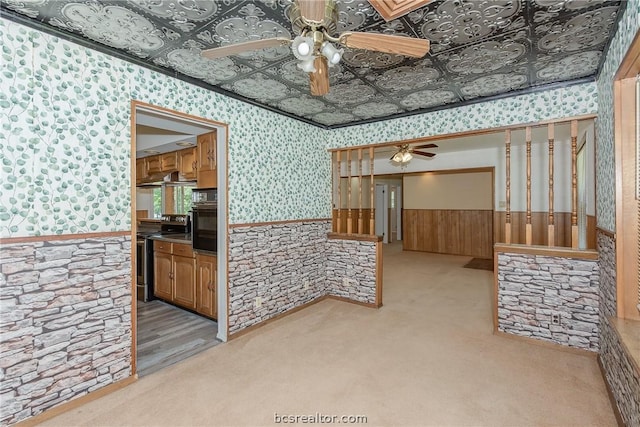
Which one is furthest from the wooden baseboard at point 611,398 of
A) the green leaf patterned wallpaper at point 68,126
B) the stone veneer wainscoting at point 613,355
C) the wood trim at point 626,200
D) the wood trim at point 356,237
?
the green leaf patterned wallpaper at point 68,126

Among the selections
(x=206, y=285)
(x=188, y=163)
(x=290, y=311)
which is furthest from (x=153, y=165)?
(x=290, y=311)

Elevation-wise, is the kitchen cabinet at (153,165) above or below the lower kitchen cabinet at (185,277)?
above

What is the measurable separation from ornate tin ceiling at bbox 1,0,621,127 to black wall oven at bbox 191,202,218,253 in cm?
130

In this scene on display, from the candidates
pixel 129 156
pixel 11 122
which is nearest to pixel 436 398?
pixel 129 156

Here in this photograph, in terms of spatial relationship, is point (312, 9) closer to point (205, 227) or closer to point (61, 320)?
point (61, 320)

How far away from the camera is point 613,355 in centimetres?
197

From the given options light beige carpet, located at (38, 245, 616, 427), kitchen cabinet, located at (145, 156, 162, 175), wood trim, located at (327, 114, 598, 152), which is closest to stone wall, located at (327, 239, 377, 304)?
light beige carpet, located at (38, 245, 616, 427)

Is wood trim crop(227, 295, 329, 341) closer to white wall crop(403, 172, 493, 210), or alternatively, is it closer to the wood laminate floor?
the wood laminate floor

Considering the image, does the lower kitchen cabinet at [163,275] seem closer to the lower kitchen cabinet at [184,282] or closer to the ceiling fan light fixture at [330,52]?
the lower kitchen cabinet at [184,282]

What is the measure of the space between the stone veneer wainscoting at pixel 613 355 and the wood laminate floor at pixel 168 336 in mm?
3004

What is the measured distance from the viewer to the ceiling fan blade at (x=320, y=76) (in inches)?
65.8

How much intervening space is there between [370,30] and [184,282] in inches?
134

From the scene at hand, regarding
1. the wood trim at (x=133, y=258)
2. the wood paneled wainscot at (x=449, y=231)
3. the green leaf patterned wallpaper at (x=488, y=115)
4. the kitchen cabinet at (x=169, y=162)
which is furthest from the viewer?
the wood paneled wainscot at (x=449, y=231)

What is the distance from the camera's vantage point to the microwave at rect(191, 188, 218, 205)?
3.39 m
